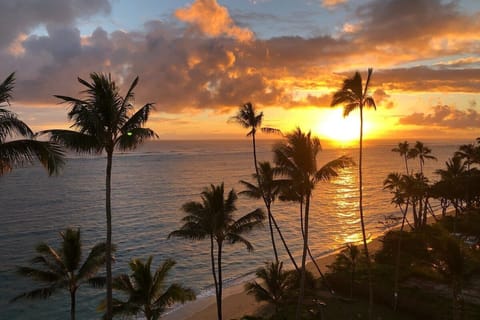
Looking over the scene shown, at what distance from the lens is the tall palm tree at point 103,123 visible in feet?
40.4

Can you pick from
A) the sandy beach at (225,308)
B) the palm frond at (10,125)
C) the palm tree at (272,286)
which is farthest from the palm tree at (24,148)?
the sandy beach at (225,308)

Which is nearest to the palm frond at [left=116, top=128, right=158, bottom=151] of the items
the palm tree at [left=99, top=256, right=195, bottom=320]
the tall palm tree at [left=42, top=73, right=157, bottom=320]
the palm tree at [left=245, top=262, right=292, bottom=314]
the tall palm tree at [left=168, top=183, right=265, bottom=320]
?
the tall palm tree at [left=42, top=73, right=157, bottom=320]

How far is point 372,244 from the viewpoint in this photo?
158ft

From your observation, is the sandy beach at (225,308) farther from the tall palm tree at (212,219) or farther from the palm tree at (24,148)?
the palm tree at (24,148)

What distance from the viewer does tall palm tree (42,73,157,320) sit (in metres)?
12.3

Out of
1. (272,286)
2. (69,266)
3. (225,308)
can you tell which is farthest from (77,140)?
(225,308)

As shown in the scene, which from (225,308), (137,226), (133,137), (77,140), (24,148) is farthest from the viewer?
(137,226)

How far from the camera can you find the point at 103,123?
42.9 ft

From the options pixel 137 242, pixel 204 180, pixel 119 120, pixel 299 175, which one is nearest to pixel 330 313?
pixel 299 175

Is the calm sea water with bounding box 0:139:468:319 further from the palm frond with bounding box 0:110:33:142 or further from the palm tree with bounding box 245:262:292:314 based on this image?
the palm frond with bounding box 0:110:33:142

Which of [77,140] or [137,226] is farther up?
[77,140]

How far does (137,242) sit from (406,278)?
1375 inches

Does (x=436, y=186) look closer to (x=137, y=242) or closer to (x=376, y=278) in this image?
(x=376, y=278)

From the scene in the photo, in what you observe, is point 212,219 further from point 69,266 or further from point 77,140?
point 77,140
